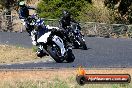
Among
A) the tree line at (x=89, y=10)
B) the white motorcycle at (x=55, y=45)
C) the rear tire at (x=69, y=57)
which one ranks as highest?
the white motorcycle at (x=55, y=45)

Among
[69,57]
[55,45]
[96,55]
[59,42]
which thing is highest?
[59,42]

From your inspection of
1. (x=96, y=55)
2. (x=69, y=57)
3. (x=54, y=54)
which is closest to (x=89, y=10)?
(x=96, y=55)

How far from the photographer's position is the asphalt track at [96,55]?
18625 mm

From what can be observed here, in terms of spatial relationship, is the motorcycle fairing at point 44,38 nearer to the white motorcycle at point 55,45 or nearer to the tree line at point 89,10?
the white motorcycle at point 55,45

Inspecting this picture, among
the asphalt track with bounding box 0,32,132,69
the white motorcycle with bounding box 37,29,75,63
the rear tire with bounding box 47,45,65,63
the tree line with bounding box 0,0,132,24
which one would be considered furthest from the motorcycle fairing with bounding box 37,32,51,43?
the tree line with bounding box 0,0,132,24

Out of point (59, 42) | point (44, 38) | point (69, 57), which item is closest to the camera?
point (44, 38)

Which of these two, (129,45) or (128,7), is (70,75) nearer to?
(129,45)

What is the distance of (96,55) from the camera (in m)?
23.1

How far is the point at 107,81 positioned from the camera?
31.6ft

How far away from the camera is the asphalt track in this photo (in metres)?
18.6

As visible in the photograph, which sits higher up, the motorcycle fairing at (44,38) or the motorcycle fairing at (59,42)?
the motorcycle fairing at (44,38)

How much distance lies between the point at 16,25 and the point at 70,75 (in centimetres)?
2639

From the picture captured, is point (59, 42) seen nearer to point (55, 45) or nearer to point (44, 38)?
point (55, 45)

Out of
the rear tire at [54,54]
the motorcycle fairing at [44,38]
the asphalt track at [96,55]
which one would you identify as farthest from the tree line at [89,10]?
the motorcycle fairing at [44,38]
